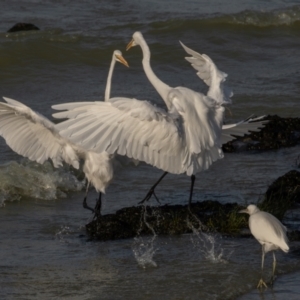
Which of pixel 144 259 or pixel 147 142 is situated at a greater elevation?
pixel 147 142

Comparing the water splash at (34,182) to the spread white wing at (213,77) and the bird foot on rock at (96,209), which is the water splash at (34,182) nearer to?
the bird foot on rock at (96,209)

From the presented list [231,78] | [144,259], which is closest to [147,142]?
[144,259]

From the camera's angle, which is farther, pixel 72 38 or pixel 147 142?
pixel 72 38

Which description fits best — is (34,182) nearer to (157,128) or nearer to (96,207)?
(96,207)

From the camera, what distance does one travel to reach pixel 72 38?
1675 centimetres

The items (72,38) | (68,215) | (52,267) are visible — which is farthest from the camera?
(72,38)

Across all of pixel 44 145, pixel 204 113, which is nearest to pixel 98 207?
pixel 44 145

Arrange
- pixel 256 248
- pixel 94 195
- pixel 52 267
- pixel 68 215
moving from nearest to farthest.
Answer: pixel 52 267 < pixel 256 248 < pixel 68 215 < pixel 94 195

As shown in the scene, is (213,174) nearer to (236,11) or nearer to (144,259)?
(144,259)

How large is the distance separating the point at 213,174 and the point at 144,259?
309 centimetres

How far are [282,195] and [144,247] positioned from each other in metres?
1.75

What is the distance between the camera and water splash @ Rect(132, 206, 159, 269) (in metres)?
7.00

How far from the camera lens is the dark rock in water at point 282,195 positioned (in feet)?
26.2

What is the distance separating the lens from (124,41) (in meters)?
17.0
